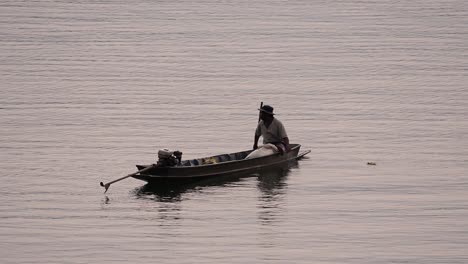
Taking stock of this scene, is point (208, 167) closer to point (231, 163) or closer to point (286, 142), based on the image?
point (231, 163)

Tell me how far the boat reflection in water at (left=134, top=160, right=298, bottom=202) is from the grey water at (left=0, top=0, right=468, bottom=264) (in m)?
0.11

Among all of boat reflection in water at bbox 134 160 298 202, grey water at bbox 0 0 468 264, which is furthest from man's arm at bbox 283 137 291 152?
grey water at bbox 0 0 468 264

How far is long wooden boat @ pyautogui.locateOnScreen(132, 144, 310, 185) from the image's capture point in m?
35.9

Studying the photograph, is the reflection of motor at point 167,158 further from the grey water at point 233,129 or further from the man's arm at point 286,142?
the man's arm at point 286,142

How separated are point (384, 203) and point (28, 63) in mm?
35049

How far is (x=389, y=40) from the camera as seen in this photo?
249 ft

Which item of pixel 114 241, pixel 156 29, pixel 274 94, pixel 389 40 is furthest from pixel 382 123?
pixel 156 29

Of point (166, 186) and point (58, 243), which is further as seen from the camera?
point (166, 186)

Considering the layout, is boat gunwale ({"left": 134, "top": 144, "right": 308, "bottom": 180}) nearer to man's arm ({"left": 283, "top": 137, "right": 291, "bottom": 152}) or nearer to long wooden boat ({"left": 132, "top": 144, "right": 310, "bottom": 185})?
long wooden boat ({"left": 132, "top": 144, "right": 310, "bottom": 185})

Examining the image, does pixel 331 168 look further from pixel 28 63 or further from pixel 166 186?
pixel 28 63

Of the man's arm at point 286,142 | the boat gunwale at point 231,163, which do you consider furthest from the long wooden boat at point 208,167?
the man's arm at point 286,142

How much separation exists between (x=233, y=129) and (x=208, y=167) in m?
10.6

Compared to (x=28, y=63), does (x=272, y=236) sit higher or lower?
lower

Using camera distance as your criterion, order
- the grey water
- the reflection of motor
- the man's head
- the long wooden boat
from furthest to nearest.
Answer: the man's head < the long wooden boat < the reflection of motor < the grey water
